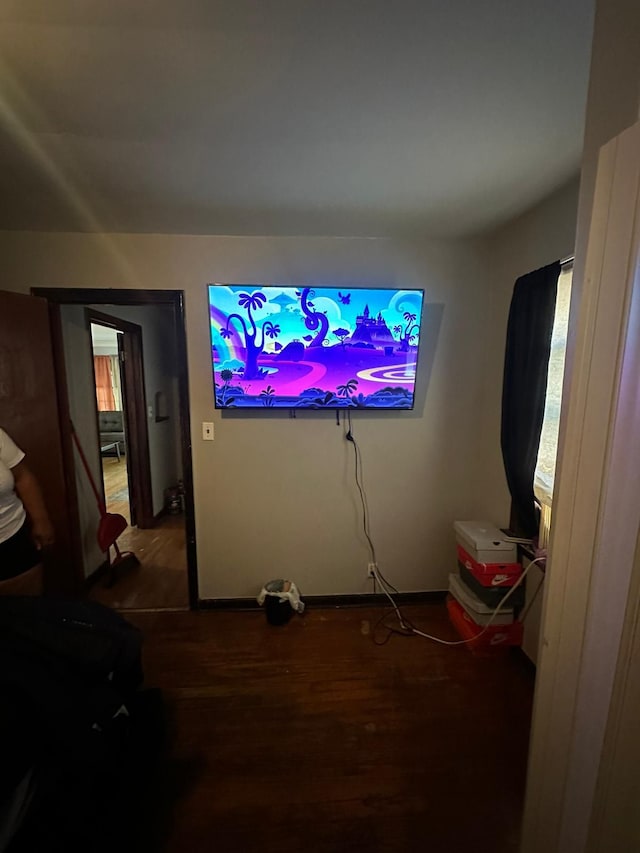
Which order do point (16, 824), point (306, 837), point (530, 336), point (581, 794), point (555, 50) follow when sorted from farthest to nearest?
point (530, 336) < point (306, 837) < point (555, 50) < point (16, 824) < point (581, 794)

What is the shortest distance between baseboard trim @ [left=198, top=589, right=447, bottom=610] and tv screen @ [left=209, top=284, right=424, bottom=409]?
4.38 feet

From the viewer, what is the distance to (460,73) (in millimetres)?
923

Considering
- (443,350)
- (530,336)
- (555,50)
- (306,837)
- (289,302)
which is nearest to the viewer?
(555,50)

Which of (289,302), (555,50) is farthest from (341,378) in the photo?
(555,50)

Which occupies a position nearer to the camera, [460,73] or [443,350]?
[460,73]

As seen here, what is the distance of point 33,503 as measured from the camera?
1.65 m

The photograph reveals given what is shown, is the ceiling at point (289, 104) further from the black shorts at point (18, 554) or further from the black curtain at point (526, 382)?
the black shorts at point (18, 554)

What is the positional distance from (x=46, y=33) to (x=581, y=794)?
2.01 meters

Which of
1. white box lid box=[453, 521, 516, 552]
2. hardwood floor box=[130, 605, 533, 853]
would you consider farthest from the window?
hardwood floor box=[130, 605, 533, 853]

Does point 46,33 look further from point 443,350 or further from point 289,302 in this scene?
point 443,350

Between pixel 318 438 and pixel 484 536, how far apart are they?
3.65ft

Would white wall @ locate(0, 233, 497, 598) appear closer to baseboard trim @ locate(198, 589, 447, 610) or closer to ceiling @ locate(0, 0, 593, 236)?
baseboard trim @ locate(198, 589, 447, 610)

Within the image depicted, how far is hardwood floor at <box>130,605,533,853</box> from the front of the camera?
1.15 metres

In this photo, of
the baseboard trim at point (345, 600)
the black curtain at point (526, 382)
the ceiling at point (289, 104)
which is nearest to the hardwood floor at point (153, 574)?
the baseboard trim at point (345, 600)
